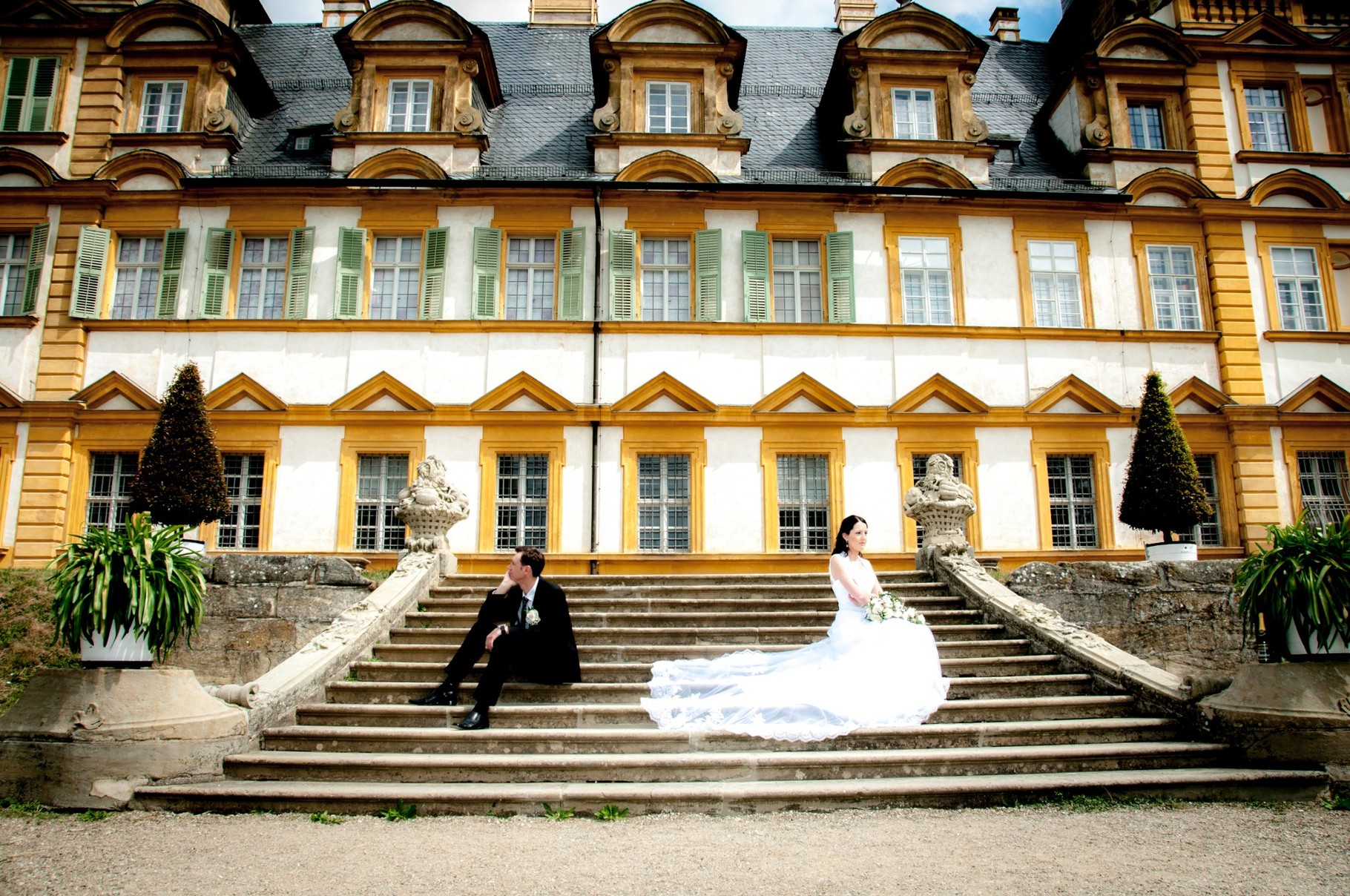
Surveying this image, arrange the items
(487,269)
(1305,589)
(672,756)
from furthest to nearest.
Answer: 1. (487,269)
2. (1305,589)
3. (672,756)

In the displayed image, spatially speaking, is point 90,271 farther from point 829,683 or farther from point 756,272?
point 829,683

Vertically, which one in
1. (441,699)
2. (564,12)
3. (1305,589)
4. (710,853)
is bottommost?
(710,853)

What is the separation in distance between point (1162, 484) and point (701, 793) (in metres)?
10.9

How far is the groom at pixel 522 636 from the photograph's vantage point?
8117 mm

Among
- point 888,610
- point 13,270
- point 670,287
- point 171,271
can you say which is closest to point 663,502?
point 670,287

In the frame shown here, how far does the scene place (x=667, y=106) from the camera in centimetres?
1873

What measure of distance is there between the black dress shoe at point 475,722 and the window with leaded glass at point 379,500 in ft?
30.7

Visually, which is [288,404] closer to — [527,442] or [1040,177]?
[527,442]

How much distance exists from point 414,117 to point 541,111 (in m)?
3.07

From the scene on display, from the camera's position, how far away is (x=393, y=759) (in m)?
6.95

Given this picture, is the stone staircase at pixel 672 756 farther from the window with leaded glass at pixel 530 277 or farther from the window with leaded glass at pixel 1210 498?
the window with leaded glass at pixel 1210 498

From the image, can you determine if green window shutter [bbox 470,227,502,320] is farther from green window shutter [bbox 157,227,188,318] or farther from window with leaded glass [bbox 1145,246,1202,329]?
window with leaded glass [bbox 1145,246,1202,329]

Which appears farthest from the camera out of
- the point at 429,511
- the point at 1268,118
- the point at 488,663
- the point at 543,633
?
the point at 1268,118

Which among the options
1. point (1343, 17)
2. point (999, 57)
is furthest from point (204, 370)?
point (1343, 17)
